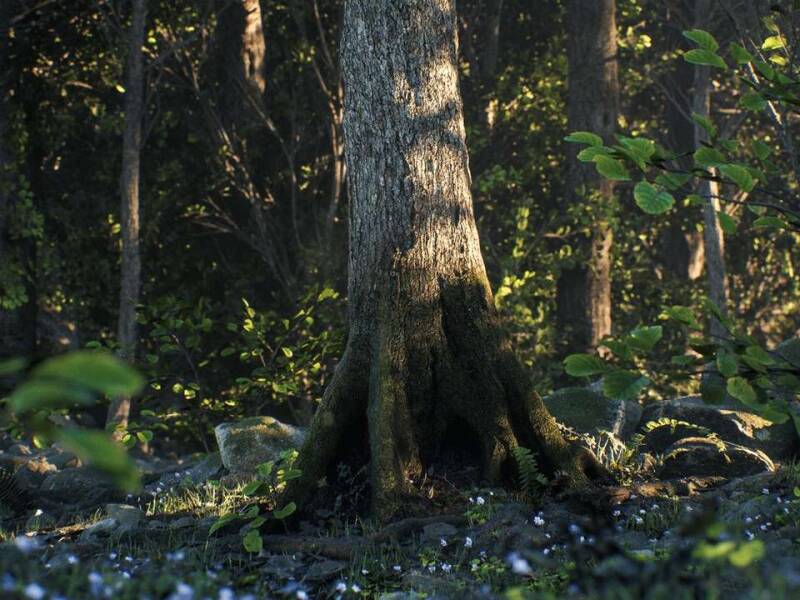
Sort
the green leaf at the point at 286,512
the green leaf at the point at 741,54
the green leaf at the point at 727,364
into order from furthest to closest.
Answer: the green leaf at the point at 286,512, the green leaf at the point at 741,54, the green leaf at the point at 727,364

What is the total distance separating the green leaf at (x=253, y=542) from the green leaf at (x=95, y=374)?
3931mm

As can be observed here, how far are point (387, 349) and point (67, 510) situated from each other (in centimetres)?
293

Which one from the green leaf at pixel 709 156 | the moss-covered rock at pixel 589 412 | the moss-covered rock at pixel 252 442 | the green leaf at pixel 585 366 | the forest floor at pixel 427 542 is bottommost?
the forest floor at pixel 427 542

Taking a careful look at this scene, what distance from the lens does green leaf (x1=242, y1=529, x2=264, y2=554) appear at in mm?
5912

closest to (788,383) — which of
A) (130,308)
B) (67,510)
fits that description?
(67,510)

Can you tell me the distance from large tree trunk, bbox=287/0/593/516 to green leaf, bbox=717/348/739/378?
3.15 meters

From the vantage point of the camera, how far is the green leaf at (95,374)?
2043 mm

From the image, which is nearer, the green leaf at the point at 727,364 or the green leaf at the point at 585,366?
the green leaf at the point at 727,364

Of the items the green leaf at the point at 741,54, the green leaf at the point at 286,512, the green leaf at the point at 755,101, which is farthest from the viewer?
the green leaf at the point at 286,512

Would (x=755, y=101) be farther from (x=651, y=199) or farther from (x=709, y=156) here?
(x=651, y=199)

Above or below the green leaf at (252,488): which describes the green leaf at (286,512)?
below

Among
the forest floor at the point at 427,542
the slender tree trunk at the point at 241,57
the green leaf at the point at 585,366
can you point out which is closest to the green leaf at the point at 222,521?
the forest floor at the point at 427,542

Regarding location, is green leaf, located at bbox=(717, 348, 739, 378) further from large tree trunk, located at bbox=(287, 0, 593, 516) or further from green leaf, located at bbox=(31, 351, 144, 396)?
large tree trunk, located at bbox=(287, 0, 593, 516)

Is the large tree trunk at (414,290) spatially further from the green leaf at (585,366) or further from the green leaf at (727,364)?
the green leaf at (727,364)
